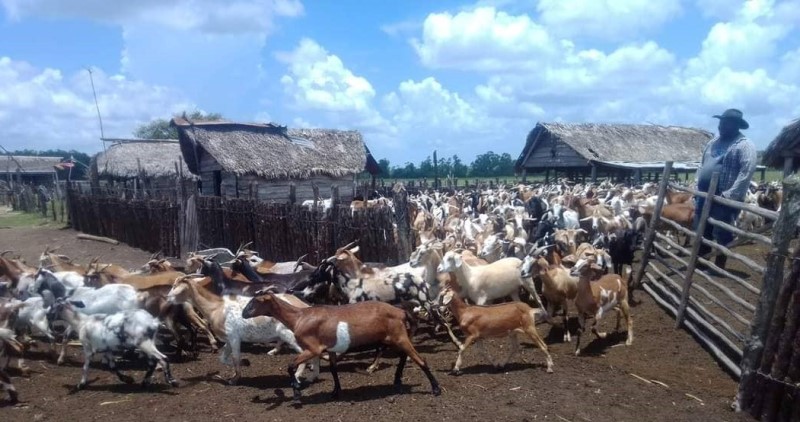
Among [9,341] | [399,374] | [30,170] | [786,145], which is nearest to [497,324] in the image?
[399,374]

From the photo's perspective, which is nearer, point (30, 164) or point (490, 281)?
point (490, 281)

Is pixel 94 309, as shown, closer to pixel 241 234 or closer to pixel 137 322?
pixel 137 322

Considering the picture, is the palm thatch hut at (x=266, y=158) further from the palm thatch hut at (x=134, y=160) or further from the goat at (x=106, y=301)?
the goat at (x=106, y=301)

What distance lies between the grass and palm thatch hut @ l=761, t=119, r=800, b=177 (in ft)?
80.1

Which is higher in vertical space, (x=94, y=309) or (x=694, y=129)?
(x=694, y=129)

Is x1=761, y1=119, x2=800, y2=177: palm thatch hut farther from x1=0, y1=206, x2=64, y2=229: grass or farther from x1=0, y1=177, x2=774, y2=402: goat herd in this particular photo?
x1=0, y1=206, x2=64, y2=229: grass

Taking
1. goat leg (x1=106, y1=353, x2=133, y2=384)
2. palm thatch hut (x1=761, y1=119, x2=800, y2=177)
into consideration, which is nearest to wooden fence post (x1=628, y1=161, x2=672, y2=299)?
palm thatch hut (x1=761, y1=119, x2=800, y2=177)

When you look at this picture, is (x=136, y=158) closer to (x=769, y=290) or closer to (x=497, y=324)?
(x=497, y=324)

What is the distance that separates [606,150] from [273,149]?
53.1 ft

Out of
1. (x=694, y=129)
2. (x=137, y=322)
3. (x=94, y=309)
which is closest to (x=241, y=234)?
(x=94, y=309)

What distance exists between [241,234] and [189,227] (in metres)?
2.06

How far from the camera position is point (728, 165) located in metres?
9.37

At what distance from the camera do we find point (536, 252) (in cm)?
889

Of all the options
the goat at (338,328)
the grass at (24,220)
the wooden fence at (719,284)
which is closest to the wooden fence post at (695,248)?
the wooden fence at (719,284)
